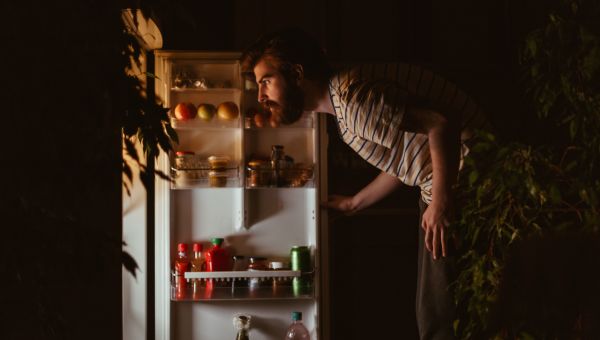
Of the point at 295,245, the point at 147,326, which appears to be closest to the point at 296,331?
the point at 295,245

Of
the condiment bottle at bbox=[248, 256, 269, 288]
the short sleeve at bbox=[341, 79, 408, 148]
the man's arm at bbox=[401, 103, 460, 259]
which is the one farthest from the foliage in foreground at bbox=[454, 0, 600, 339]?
the condiment bottle at bbox=[248, 256, 269, 288]

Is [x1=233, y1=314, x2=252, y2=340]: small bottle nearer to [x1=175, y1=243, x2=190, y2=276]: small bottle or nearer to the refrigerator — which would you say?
the refrigerator

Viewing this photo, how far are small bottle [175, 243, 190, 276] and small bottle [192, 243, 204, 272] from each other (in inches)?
1.1

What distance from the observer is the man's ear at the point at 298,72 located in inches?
80.9

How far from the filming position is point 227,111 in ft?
9.17

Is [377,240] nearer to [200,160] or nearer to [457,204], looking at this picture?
[200,160]

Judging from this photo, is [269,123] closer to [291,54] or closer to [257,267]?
[257,267]

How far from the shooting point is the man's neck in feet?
6.74

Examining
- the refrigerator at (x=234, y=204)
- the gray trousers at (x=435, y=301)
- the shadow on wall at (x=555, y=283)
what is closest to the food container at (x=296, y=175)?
the refrigerator at (x=234, y=204)

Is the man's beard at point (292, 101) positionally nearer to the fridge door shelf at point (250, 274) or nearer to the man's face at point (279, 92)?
the man's face at point (279, 92)

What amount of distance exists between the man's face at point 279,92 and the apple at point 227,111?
63 centimetres

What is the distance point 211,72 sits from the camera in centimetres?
293

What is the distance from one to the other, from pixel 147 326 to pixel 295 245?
2.47ft

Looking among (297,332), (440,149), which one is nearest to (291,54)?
(440,149)
